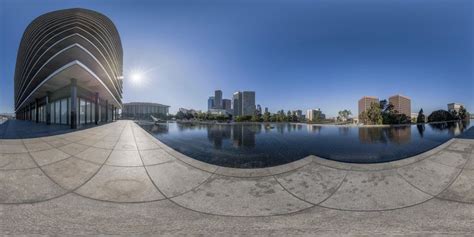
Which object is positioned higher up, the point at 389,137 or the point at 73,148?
the point at 73,148

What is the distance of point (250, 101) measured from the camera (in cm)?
5625

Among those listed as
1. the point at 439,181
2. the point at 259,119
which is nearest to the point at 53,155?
the point at 439,181

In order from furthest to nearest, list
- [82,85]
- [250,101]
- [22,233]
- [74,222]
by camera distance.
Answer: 1. [250,101]
2. [82,85]
3. [74,222]
4. [22,233]

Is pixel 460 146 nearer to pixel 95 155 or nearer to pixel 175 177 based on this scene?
pixel 175 177

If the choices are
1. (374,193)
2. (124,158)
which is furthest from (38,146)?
(374,193)

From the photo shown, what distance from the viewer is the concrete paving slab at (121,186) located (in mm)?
3199

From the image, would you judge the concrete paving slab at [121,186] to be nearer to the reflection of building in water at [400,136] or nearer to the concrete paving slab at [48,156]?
the concrete paving slab at [48,156]

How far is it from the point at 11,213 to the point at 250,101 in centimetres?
5438

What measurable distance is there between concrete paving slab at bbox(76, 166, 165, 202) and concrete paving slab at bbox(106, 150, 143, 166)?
0.59 feet

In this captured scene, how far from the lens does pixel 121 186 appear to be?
11.3 feet

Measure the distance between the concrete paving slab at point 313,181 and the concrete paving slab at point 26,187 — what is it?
4135 mm

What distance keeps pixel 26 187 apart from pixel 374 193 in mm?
6375

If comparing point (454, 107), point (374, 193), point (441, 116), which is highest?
point (454, 107)

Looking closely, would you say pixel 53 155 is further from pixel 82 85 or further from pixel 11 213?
pixel 82 85
